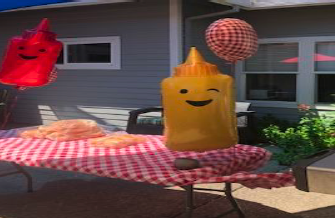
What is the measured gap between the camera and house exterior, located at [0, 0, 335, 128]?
323 inches

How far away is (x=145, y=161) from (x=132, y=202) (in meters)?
1.52

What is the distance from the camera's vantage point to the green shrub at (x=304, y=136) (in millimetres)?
6524

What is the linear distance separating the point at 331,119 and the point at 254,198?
350 cm

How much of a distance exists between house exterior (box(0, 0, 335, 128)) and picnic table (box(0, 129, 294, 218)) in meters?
4.42

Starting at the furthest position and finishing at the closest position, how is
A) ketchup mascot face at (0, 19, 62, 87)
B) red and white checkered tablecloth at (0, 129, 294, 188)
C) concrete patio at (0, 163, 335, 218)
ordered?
ketchup mascot face at (0, 19, 62, 87) → concrete patio at (0, 163, 335, 218) → red and white checkered tablecloth at (0, 129, 294, 188)

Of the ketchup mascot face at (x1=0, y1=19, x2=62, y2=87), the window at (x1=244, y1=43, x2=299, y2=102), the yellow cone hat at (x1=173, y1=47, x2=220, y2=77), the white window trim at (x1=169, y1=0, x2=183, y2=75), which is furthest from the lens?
the window at (x1=244, y1=43, x2=299, y2=102)

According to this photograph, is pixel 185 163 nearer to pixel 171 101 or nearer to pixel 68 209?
pixel 171 101

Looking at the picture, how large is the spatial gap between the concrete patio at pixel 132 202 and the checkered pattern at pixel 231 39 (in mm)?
1631

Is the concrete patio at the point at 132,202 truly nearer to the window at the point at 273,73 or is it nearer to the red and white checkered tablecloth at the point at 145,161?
the red and white checkered tablecloth at the point at 145,161

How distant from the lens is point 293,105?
8.43m

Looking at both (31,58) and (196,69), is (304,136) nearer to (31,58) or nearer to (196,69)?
(31,58)

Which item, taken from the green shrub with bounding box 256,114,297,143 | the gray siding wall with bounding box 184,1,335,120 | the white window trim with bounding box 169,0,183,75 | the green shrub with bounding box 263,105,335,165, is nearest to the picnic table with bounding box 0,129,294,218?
the green shrub with bounding box 263,105,335,165

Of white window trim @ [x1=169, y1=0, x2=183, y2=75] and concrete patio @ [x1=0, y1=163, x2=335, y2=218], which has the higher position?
white window trim @ [x1=169, y1=0, x2=183, y2=75]

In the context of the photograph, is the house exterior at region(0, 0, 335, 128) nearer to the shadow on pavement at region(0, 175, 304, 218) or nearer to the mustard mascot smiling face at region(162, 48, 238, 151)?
the shadow on pavement at region(0, 175, 304, 218)
